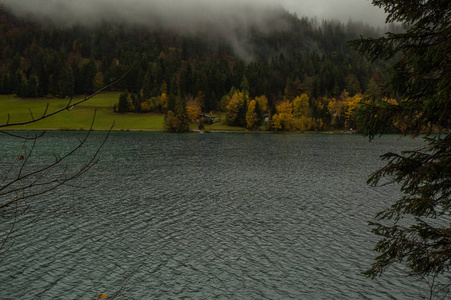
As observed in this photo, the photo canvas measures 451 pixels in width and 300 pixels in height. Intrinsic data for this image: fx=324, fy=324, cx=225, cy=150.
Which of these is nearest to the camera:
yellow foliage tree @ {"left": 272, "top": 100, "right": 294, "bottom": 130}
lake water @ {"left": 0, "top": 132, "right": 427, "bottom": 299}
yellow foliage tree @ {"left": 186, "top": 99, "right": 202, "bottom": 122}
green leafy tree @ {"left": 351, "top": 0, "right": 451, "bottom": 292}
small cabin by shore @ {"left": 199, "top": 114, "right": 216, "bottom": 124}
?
green leafy tree @ {"left": 351, "top": 0, "right": 451, "bottom": 292}

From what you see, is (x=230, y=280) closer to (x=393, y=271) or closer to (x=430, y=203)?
(x=393, y=271)

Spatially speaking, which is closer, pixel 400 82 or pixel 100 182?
pixel 400 82

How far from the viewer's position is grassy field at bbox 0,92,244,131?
136 metres

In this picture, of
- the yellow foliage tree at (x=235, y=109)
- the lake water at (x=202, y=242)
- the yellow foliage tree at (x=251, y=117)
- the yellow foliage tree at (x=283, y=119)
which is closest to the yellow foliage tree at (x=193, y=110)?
the yellow foliage tree at (x=235, y=109)

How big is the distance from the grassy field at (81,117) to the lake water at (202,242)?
10324 centimetres

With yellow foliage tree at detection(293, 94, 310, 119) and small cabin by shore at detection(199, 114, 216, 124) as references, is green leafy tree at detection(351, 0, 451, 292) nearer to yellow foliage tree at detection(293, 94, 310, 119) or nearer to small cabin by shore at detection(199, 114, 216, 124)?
small cabin by shore at detection(199, 114, 216, 124)

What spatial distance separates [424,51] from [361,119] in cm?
251

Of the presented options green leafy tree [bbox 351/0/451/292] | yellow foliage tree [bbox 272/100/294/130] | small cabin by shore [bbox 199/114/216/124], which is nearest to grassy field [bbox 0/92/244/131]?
small cabin by shore [bbox 199/114/216/124]

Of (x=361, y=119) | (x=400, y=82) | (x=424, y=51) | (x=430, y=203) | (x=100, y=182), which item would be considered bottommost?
(x=100, y=182)

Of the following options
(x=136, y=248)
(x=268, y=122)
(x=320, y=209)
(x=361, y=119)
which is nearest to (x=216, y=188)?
(x=320, y=209)

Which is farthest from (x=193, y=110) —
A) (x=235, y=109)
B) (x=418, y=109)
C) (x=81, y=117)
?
(x=418, y=109)

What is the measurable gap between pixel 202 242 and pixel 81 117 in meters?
142

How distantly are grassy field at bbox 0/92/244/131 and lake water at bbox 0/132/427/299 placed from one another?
103 metres

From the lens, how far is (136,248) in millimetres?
20469
